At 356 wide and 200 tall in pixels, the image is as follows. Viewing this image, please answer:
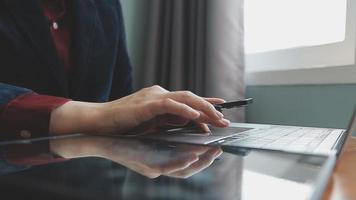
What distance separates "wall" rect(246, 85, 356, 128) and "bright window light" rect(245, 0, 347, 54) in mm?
201

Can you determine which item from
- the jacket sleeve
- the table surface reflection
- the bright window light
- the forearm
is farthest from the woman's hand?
the bright window light

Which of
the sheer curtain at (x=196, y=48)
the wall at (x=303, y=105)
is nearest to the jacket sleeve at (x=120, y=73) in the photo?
the sheer curtain at (x=196, y=48)

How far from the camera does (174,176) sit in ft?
0.86

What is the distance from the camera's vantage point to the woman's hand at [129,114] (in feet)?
1.80

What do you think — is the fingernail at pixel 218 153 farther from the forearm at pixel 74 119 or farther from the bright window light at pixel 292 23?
the bright window light at pixel 292 23

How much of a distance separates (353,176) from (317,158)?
0.07 metres

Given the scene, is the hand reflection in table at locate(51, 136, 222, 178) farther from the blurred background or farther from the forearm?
the blurred background

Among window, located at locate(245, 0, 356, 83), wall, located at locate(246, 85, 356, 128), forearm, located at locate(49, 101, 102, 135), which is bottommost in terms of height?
wall, located at locate(246, 85, 356, 128)

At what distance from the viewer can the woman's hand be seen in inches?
21.5

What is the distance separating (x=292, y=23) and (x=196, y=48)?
1.30 feet

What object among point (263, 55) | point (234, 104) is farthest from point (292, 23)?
point (234, 104)

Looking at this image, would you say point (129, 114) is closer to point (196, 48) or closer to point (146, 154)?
point (146, 154)

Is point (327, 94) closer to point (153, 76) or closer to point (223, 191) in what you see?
point (153, 76)

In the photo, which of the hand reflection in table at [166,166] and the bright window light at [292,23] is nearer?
the hand reflection in table at [166,166]
